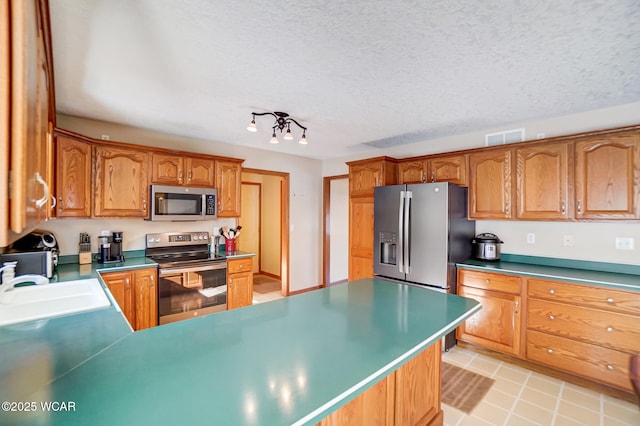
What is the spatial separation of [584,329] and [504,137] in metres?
2.00

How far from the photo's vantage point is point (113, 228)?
3268mm

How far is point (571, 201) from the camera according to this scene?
263 centimetres

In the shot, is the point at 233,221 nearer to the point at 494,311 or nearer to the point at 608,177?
the point at 494,311

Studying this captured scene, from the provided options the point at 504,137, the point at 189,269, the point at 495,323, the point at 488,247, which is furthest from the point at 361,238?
the point at 189,269

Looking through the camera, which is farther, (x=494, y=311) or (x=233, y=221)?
(x=233, y=221)

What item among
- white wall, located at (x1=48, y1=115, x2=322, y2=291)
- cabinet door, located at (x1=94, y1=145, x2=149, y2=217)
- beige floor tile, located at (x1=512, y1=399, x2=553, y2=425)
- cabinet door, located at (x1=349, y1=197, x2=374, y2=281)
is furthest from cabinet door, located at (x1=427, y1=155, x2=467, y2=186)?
cabinet door, located at (x1=94, y1=145, x2=149, y2=217)

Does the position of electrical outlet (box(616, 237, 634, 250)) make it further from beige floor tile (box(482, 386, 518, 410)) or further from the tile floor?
beige floor tile (box(482, 386, 518, 410))

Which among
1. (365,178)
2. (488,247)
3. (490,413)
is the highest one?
(365,178)

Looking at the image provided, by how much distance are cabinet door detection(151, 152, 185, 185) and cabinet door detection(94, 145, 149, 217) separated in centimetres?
9

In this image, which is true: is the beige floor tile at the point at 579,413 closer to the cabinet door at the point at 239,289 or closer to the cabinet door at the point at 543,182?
the cabinet door at the point at 543,182

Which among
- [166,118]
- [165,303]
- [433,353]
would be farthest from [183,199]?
[433,353]

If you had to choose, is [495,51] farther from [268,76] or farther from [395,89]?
[268,76]

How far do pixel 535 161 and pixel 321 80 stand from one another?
226 cm

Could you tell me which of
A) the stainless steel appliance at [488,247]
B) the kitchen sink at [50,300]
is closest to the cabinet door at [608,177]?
the stainless steel appliance at [488,247]
